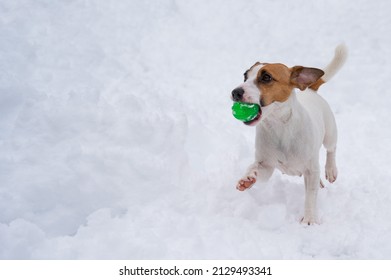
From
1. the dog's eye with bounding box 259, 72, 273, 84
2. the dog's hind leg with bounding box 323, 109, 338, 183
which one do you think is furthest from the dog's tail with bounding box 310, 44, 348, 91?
the dog's eye with bounding box 259, 72, 273, 84

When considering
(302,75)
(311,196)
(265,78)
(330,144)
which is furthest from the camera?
(330,144)

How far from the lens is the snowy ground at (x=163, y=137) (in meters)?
3.83

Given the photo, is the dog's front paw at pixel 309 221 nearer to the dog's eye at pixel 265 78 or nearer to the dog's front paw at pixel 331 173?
→ the dog's front paw at pixel 331 173

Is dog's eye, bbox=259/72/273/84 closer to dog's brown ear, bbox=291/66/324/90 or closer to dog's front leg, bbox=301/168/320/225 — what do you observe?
dog's brown ear, bbox=291/66/324/90

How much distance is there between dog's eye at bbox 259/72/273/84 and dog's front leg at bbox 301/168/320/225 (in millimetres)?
990

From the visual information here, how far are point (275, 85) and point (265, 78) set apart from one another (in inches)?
4.0

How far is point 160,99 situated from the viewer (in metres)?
6.39

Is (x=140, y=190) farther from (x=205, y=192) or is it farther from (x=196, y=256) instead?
(x=196, y=256)

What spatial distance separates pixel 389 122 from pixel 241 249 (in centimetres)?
380

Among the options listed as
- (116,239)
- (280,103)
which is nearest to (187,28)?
(280,103)

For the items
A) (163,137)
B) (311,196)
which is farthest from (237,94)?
(163,137)

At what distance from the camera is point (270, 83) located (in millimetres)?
3799

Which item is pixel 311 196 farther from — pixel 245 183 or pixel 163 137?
pixel 163 137
